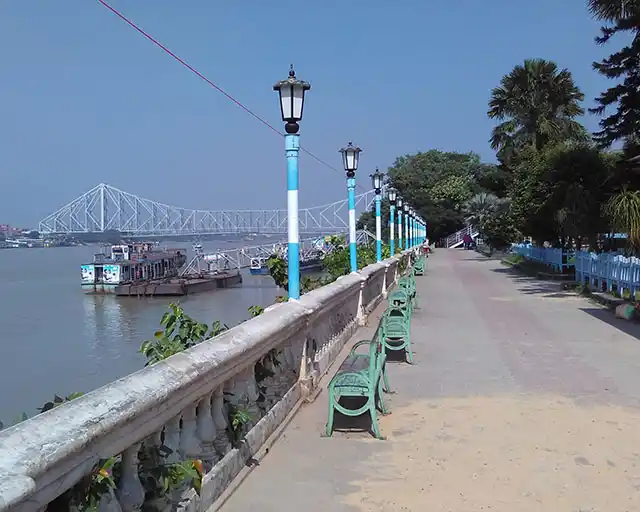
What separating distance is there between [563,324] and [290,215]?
7758 millimetres

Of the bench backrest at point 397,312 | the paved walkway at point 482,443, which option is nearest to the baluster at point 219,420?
the paved walkway at point 482,443

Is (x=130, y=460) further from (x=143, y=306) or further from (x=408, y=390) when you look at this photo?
(x=143, y=306)

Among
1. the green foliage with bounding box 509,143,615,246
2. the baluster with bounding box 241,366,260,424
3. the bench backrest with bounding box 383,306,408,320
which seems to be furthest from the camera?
the green foliage with bounding box 509,143,615,246

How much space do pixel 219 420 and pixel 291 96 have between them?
4.26 meters

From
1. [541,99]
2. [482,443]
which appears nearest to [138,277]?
[541,99]

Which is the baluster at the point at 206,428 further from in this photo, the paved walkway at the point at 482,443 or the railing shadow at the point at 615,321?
the railing shadow at the point at 615,321

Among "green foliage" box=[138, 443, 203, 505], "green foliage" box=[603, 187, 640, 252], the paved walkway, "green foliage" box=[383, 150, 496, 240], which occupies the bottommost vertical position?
the paved walkway

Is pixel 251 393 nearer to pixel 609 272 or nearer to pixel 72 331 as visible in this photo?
pixel 609 272

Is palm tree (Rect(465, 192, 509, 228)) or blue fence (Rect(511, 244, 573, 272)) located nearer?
blue fence (Rect(511, 244, 573, 272))

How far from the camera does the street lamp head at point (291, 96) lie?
25.2ft

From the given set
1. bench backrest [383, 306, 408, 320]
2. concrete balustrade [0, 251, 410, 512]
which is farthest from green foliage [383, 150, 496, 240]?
concrete balustrade [0, 251, 410, 512]

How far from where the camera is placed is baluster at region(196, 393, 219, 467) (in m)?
4.08

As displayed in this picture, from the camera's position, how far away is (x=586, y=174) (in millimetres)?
24266

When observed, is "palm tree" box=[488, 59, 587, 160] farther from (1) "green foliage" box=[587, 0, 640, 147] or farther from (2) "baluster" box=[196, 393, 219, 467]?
(2) "baluster" box=[196, 393, 219, 467]
